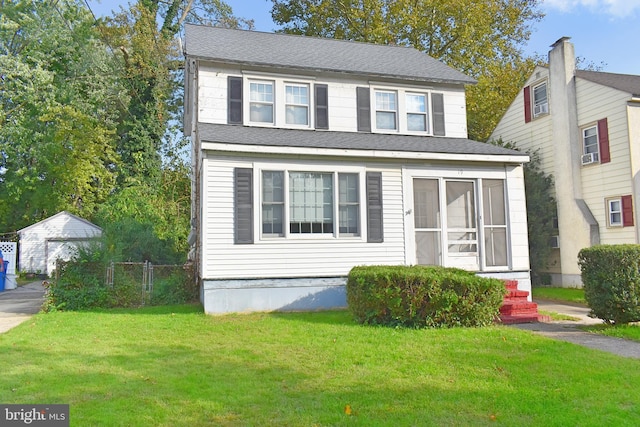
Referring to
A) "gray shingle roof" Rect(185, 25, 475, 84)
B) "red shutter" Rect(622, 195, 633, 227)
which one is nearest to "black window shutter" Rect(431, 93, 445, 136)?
"gray shingle roof" Rect(185, 25, 475, 84)

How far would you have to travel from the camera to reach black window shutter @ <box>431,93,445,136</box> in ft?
44.5

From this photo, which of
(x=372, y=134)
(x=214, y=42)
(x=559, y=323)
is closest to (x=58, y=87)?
(x=214, y=42)

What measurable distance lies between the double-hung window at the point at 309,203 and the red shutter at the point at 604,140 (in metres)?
9.92

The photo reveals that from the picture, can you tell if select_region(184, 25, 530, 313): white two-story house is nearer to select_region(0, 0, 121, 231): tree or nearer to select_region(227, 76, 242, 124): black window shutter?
select_region(227, 76, 242, 124): black window shutter

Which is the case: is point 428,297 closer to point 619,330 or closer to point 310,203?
point 619,330

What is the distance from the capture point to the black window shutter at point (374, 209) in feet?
36.8

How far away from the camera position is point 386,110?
1327 cm

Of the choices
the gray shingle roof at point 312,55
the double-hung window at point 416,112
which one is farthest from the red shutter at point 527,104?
the double-hung window at point 416,112

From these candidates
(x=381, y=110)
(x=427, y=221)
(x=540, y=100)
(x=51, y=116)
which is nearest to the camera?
(x=427, y=221)

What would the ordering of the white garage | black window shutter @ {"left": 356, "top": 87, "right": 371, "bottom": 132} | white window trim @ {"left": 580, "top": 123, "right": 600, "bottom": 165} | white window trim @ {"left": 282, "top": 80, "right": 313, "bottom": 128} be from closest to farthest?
1. white window trim @ {"left": 282, "top": 80, "right": 313, "bottom": 128}
2. black window shutter @ {"left": 356, "top": 87, "right": 371, "bottom": 132}
3. white window trim @ {"left": 580, "top": 123, "right": 600, "bottom": 165}
4. the white garage

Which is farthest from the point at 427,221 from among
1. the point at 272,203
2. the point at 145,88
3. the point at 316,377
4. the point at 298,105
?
the point at 145,88

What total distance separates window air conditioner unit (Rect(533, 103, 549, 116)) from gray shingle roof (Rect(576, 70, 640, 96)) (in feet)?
5.03

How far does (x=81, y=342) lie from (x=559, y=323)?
8.80 m

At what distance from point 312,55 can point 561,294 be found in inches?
419
